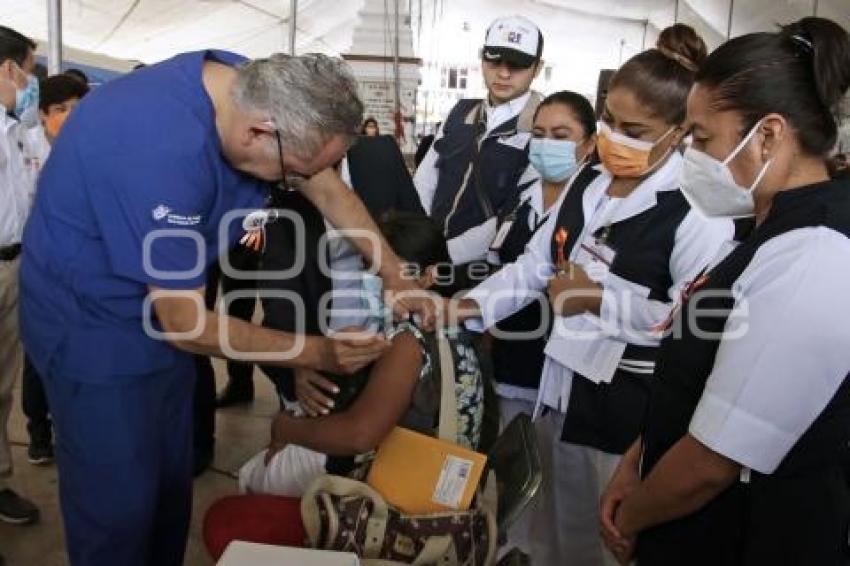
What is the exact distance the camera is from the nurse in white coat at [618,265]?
1.38 metres

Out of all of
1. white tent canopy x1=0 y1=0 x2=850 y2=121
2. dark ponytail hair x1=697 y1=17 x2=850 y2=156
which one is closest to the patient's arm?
dark ponytail hair x1=697 y1=17 x2=850 y2=156

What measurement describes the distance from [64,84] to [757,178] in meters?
2.63

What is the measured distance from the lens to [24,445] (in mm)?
2654

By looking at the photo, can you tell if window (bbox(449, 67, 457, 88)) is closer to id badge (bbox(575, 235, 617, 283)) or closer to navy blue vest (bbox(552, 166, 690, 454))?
navy blue vest (bbox(552, 166, 690, 454))

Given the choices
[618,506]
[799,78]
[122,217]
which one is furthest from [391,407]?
[799,78]

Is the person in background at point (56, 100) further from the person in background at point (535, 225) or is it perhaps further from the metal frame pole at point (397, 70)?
the metal frame pole at point (397, 70)

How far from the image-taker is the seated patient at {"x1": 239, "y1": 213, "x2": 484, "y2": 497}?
48.4 inches

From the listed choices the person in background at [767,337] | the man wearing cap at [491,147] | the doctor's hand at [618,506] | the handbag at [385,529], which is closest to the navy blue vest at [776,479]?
the person in background at [767,337]

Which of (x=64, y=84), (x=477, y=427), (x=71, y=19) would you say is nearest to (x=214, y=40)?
(x=71, y=19)

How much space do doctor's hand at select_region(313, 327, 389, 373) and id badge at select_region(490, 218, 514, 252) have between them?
83 cm

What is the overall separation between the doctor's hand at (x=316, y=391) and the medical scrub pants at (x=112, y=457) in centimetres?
24

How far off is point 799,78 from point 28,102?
228cm

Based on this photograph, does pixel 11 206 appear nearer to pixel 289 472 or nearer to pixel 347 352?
pixel 289 472

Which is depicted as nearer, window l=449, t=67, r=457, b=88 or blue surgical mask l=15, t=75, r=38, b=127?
blue surgical mask l=15, t=75, r=38, b=127
